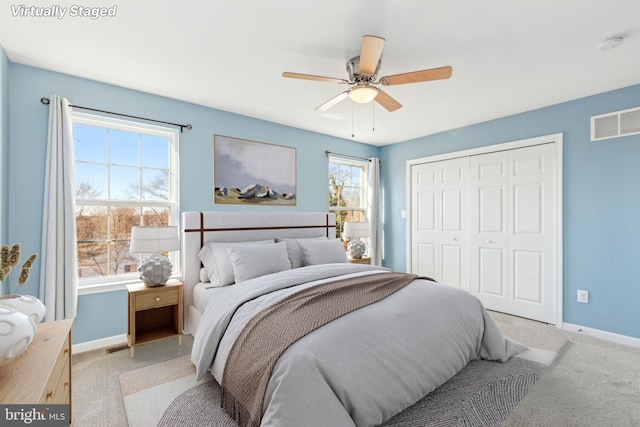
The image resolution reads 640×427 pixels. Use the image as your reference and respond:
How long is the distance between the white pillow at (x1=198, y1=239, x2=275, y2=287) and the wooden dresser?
50.6 inches

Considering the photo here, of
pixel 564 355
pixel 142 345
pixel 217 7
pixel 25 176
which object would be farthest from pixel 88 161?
pixel 564 355

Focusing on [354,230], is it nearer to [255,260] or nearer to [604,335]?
[255,260]

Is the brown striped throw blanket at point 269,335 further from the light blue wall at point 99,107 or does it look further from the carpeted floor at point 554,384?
the light blue wall at point 99,107

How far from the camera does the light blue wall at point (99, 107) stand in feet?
8.20

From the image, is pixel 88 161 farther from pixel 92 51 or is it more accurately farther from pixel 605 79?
pixel 605 79

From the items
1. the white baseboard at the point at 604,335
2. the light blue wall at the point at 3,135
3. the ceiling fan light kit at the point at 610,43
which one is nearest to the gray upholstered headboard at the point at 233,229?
the light blue wall at the point at 3,135

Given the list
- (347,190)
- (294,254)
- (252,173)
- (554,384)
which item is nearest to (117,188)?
(252,173)

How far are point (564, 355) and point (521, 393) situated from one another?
1.04 m

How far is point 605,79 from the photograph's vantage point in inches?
110

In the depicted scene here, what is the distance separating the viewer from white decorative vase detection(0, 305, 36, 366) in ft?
3.26

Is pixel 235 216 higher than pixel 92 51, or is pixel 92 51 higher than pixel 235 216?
pixel 92 51

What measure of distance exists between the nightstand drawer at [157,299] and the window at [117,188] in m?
0.60

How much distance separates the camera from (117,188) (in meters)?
3.03

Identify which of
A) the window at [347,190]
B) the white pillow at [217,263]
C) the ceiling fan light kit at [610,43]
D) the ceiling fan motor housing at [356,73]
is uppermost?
the ceiling fan light kit at [610,43]
